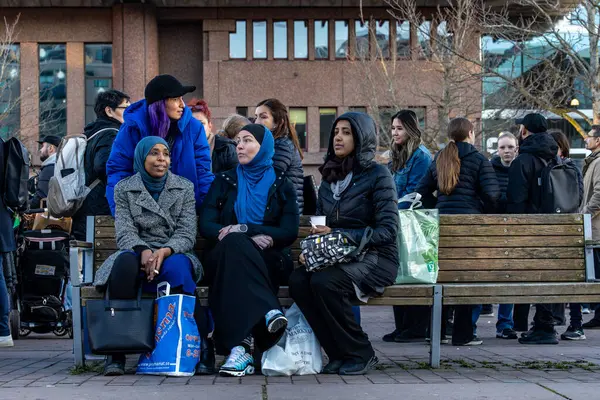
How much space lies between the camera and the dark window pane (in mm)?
40812

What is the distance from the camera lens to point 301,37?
41.1 metres

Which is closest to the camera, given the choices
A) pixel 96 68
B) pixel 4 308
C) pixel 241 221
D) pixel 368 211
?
pixel 368 211

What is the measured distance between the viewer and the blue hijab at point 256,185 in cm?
779

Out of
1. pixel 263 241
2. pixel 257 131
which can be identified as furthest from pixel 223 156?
pixel 263 241

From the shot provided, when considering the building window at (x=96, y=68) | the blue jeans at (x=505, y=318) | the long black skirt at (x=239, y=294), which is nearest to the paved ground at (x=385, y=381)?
the long black skirt at (x=239, y=294)

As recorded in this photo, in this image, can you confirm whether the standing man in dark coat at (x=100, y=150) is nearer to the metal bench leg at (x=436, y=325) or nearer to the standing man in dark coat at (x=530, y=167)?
the metal bench leg at (x=436, y=325)

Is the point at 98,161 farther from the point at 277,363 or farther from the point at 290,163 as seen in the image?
the point at 277,363

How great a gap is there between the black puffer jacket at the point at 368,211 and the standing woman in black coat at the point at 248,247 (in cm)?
35

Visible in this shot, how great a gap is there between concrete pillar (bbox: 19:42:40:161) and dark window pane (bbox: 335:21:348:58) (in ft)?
38.7

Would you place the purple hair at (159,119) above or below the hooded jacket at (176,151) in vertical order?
above

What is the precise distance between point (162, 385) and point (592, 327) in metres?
7.36

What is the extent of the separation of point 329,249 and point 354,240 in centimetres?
22

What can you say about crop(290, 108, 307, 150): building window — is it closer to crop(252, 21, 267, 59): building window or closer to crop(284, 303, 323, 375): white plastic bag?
crop(252, 21, 267, 59): building window

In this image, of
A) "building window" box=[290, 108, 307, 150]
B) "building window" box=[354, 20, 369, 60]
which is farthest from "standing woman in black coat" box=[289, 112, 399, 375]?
"building window" box=[290, 108, 307, 150]
